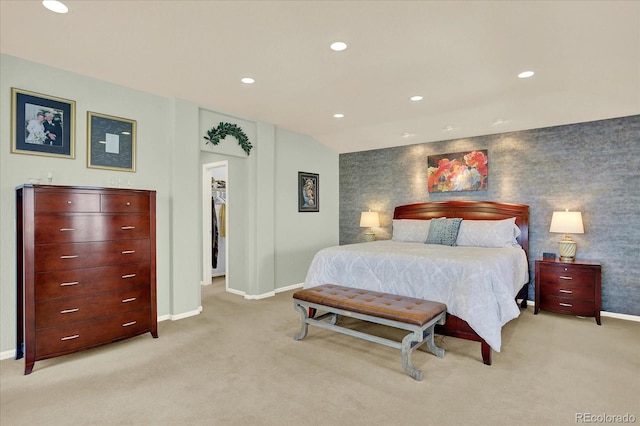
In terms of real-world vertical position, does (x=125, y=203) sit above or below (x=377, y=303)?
above

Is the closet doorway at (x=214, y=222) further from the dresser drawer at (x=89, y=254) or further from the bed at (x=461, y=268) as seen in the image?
the bed at (x=461, y=268)

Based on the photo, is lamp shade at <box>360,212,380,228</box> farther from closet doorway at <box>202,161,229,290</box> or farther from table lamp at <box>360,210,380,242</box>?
closet doorway at <box>202,161,229,290</box>

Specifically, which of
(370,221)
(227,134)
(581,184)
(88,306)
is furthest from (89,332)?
(581,184)

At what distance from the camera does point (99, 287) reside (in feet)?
10.1

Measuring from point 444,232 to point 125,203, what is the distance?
150 inches

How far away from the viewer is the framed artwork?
16.8 feet

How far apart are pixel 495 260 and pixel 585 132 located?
2353mm

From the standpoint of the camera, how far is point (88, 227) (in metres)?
3.03

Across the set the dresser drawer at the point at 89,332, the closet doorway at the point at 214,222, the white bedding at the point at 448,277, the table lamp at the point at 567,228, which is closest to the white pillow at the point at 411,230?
the white bedding at the point at 448,277

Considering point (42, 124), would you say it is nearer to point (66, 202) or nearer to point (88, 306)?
point (66, 202)

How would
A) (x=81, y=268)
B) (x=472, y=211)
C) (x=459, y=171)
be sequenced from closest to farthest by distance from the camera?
(x=81, y=268), (x=472, y=211), (x=459, y=171)

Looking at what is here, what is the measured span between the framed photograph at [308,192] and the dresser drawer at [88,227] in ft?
9.29

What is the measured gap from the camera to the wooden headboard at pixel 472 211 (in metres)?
4.73

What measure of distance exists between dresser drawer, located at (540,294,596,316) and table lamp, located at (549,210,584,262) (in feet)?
1.60
